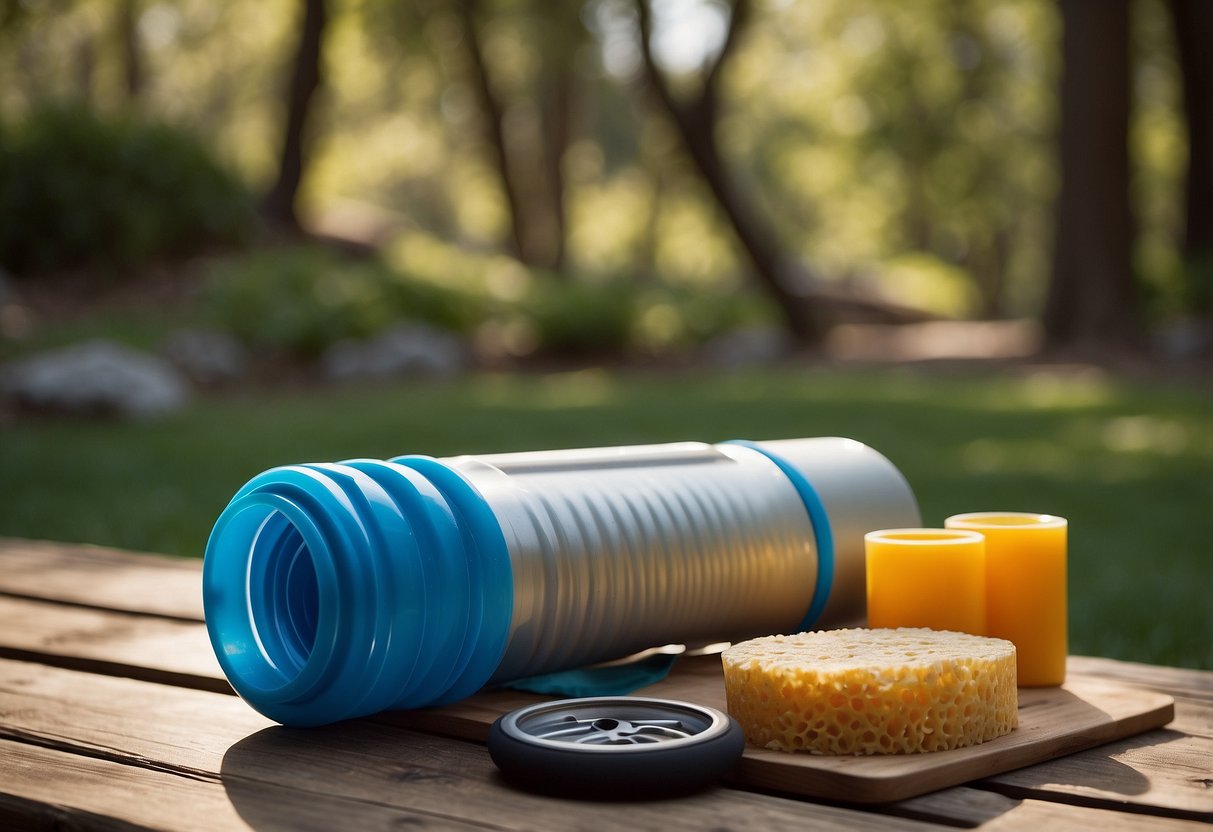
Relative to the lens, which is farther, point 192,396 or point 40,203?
point 40,203

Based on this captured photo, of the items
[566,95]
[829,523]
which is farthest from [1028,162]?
[829,523]

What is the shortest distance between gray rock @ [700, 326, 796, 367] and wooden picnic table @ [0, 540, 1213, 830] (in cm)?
1297

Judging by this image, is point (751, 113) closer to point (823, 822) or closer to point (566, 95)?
point (566, 95)

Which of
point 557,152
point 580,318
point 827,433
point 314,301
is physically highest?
point 557,152

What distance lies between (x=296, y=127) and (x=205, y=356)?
6.82 m

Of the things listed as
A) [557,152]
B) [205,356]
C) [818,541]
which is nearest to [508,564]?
[818,541]

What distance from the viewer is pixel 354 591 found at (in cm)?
177

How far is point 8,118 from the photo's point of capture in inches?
581

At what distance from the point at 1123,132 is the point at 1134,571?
9.81m

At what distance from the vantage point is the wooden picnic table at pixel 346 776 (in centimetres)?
155

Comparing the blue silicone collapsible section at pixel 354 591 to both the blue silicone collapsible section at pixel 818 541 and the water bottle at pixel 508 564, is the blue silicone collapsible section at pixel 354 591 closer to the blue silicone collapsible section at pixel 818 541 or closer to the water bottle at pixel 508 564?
the water bottle at pixel 508 564

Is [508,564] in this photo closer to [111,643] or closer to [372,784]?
[372,784]

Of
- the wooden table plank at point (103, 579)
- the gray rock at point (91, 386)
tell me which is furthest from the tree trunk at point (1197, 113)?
the wooden table plank at point (103, 579)

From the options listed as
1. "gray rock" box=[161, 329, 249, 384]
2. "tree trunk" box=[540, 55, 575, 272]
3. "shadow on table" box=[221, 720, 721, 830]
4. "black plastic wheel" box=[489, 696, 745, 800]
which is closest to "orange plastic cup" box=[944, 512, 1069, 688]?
"black plastic wheel" box=[489, 696, 745, 800]
